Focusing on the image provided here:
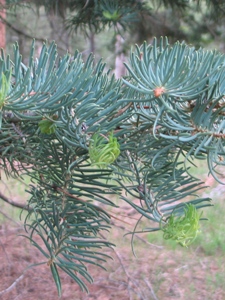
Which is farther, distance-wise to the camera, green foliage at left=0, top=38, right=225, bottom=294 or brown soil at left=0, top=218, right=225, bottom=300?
brown soil at left=0, top=218, right=225, bottom=300

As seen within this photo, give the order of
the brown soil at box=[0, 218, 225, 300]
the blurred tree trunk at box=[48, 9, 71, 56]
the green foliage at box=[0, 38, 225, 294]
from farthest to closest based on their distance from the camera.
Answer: the blurred tree trunk at box=[48, 9, 71, 56] < the brown soil at box=[0, 218, 225, 300] < the green foliage at box=[0, 38, 225, 294]

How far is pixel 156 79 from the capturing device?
1.05ft

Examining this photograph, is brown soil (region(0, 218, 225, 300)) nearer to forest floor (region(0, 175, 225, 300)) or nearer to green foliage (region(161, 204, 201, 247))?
forest floor (region(0, 175, 225, 300))

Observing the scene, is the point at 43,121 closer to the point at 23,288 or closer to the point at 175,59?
the point at 175,59

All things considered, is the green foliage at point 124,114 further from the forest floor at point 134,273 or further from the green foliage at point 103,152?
the forest floor at point 134,273

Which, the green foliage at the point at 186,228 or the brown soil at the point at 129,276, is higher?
the green foliage at the point at 186,228

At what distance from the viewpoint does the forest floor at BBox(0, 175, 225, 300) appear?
1.28 metres

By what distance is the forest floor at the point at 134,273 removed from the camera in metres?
1.28

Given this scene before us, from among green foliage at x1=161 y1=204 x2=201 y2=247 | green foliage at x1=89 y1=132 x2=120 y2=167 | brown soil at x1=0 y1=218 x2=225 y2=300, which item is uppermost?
green foliage at x1=89 y1=132 x2=120 y2=167

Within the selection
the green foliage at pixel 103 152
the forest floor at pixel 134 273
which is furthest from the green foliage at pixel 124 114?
the forest floor at pixel 134 273

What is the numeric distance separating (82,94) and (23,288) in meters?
1.10

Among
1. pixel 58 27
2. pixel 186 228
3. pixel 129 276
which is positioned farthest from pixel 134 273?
pixel 58 27

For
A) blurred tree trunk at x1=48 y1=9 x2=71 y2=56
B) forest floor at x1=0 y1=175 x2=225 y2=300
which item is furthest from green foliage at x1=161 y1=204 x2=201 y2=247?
blurred tree trunk at x1=48 y1=9 x2=71 y2=56

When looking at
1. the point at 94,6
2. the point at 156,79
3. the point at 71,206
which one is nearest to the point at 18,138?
the point at 71,206
